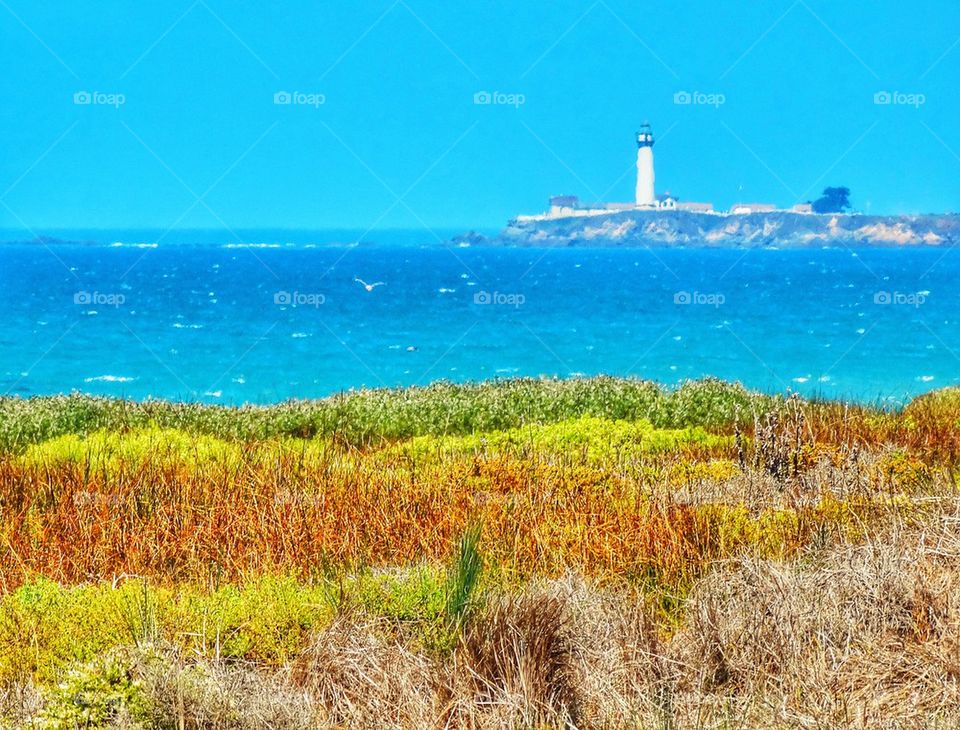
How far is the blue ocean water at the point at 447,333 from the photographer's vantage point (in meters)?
49.1

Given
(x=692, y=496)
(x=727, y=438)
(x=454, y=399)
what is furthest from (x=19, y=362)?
(x=692, y=496)

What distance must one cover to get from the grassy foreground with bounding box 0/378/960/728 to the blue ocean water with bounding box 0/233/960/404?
16509 millimetres

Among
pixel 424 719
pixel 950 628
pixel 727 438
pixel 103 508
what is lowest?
pixel 424 719

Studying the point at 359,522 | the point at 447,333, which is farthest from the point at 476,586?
the point at 447,333

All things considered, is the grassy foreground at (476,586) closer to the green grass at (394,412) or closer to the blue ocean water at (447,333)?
the green grass at (394,412)

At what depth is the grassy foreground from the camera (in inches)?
227

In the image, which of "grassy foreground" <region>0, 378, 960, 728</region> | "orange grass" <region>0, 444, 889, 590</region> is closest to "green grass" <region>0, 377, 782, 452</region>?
"grassy foreground" <region>0, 378, 960, 728</region>

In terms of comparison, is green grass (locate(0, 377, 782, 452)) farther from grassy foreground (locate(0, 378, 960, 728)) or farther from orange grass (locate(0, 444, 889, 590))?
A: orange grass (locate(0, 444, 889, 590))

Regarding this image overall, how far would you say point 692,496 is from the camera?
9.52 m

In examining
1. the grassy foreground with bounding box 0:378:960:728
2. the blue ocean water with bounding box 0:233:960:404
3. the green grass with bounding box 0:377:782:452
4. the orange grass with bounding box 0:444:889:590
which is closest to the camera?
the grassy foreground with bounding box 0:378:960:728

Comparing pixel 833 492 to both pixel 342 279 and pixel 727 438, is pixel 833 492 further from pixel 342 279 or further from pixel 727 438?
pixel 342 279

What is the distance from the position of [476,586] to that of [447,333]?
5989 centimetres

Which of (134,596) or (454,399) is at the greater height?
(454,399)

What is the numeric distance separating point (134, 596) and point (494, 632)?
2.20 metres
